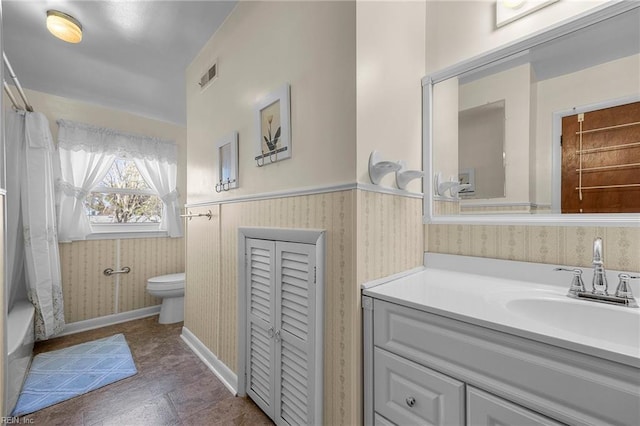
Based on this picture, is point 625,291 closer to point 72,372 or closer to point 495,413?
point 495,413

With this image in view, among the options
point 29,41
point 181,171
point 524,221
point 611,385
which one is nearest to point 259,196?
point 524,221

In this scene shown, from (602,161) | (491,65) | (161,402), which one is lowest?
(161,402)

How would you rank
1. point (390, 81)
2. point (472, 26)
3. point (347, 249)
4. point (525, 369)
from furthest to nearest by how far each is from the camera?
point (472, 26) < point (390, 81) < point (347, 249) < point (525, 369)

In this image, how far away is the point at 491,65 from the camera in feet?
4.39

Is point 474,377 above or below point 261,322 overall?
above

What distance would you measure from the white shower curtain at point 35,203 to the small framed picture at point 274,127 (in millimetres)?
2201

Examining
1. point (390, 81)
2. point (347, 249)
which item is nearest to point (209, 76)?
point (390, 81)

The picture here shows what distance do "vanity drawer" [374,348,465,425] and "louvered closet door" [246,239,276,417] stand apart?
657 millimetres

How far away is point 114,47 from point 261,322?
2265mm

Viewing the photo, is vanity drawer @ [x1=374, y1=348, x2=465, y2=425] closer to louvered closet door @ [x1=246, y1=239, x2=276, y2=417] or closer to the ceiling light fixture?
louvered closet door @ [x1=246, y1=239, x2=276, y2=417]

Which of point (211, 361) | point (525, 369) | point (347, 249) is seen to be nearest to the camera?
point (525, 369)

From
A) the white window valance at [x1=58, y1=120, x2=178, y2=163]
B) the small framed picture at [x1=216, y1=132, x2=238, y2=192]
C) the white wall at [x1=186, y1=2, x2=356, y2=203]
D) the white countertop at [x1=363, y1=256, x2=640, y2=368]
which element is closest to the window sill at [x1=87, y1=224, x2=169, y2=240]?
the white window valance at [x1=58, y1=120, x2=178, y2=163]

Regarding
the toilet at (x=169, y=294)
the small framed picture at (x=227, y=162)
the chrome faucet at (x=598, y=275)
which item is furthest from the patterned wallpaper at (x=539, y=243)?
the toilet at (x=169, y=294)

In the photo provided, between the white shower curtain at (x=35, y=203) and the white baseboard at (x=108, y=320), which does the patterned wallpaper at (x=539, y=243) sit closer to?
the white shower curtain at (x=35, y=203)
